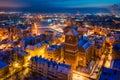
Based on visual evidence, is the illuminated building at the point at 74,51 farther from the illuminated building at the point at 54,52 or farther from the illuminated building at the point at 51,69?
the illuminated building at the point at 51,69

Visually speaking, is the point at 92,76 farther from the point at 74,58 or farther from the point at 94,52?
the point at 94,52

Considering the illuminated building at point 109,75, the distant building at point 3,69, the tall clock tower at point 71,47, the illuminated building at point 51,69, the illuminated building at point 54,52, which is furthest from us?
the illuminated building at point 54,52

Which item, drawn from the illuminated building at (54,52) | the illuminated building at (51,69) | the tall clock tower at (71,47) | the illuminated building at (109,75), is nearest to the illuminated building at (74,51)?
the tall clock tower at (71,47)

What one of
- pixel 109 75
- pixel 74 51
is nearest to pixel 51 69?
pixel 74 51

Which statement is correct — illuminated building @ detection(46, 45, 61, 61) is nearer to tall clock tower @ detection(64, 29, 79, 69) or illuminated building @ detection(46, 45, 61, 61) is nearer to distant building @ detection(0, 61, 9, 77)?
tall clock tower @ detection(64, 29, 79, 69)

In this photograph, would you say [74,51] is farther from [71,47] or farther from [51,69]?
[51,69]

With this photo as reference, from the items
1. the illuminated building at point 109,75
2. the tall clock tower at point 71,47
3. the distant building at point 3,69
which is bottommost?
the distant building at point 3,69

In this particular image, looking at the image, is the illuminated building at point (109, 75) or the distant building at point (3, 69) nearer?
the illuminated building at point (109, 75)
